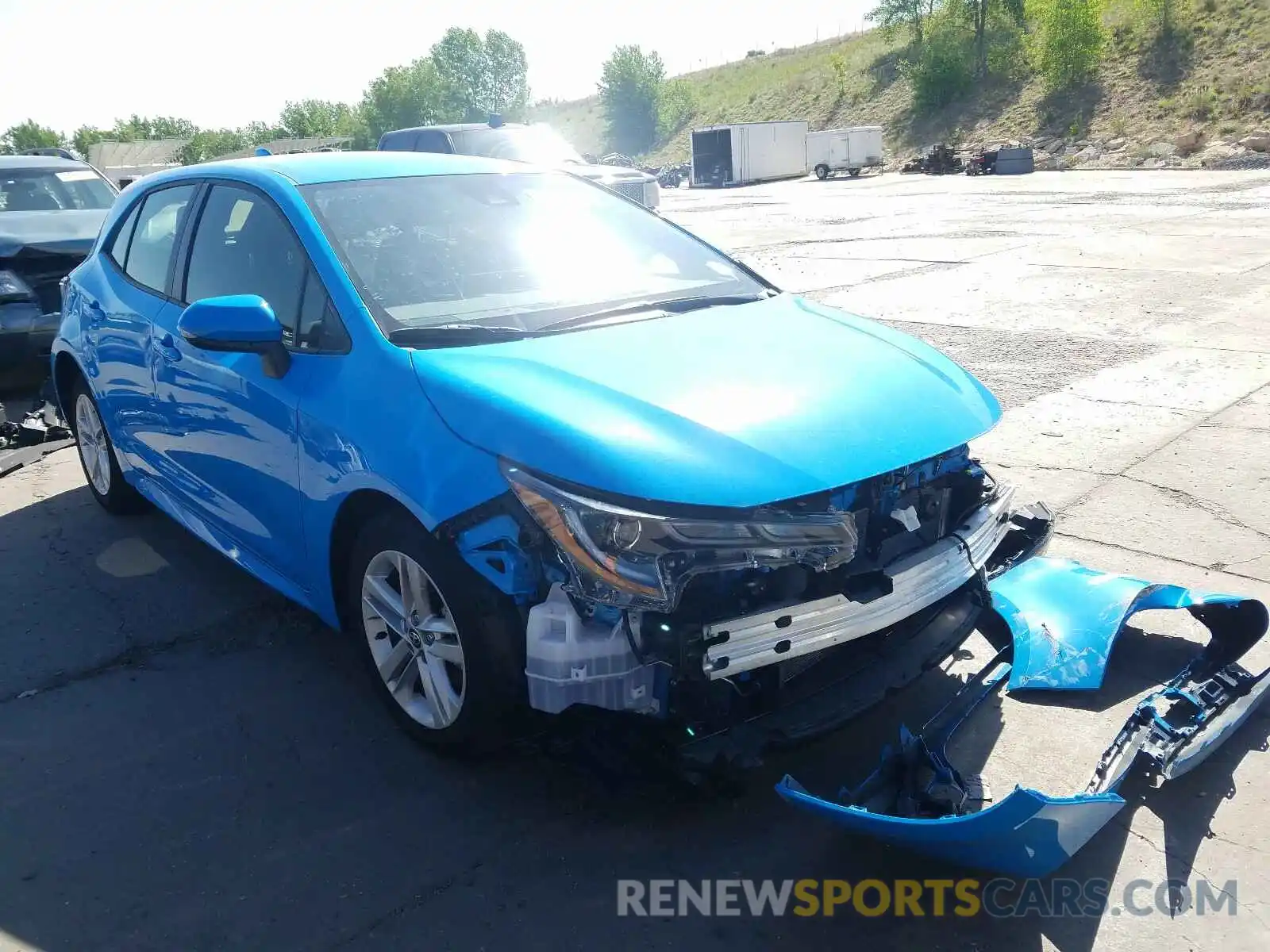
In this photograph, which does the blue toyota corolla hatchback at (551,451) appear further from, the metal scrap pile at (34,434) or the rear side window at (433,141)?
the rear side window at (433,141)

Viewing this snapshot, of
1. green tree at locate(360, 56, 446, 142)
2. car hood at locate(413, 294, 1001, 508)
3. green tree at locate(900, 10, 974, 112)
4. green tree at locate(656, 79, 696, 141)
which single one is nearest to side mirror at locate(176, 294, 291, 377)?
car hood at locate(413, 294, 1001, 508)

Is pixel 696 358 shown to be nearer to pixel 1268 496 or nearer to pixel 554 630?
pixel 554 630

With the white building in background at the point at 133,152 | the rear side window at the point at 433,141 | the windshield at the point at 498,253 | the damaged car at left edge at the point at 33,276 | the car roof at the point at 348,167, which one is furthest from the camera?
the white building in background at the point at 133,152

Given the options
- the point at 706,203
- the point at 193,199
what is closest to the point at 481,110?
the point at 706,203

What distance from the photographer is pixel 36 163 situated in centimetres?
956

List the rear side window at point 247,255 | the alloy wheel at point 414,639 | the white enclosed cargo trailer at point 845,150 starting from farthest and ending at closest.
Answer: the white enclosed cargo trailer at point 845,150
the rear side window at point 247,255
the alloy wheel at point 414,639

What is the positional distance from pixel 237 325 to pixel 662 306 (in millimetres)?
1393

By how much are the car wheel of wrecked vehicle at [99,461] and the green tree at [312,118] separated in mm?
109293

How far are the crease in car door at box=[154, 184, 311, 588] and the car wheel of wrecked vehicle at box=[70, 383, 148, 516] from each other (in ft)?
3.64

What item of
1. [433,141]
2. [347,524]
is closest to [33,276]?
[347,524]

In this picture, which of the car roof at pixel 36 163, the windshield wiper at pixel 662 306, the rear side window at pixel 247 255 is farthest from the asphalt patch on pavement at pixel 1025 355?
the car roof at pixel 36 163

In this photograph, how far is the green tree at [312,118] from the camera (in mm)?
107938

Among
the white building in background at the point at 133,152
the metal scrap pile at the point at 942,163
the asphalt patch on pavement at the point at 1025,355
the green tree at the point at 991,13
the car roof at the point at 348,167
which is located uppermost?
the green tree at the point at 991,13

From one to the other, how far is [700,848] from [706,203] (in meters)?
29.8
